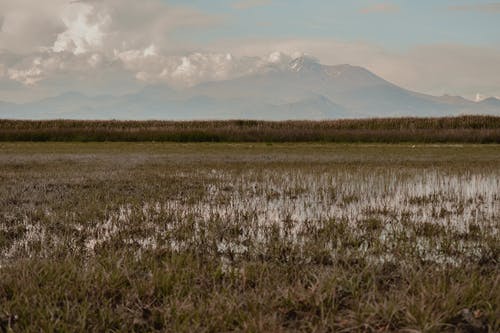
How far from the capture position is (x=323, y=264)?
5.49 meters

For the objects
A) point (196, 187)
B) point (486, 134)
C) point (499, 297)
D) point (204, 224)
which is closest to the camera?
point (499, 297)

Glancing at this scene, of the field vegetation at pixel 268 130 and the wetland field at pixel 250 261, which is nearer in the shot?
the wetland field at pixel 250 261

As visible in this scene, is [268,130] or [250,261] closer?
[250,261]

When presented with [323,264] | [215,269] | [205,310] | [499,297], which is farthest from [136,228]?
[499,297]

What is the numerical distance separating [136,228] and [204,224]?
1112 millimetres

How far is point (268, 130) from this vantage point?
143 ft

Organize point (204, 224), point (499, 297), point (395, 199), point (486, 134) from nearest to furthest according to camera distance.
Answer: point (499, 297)
point (204, 224)
point (395, 199)
point (486, 134)

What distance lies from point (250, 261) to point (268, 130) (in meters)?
38.3

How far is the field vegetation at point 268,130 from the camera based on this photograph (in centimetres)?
4097

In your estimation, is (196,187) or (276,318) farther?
(196,187)

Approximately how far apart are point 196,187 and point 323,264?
8.15 metres

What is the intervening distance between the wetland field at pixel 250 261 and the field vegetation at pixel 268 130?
2998 centimetres

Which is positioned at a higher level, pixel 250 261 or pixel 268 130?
pixel 268 130

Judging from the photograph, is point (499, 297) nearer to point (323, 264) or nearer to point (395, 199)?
point (323, 264)
